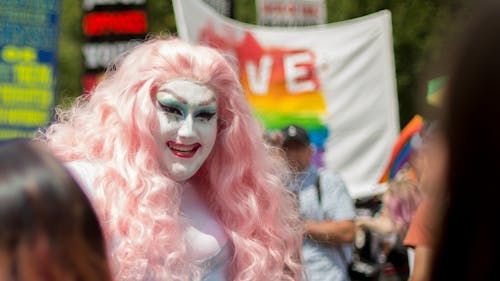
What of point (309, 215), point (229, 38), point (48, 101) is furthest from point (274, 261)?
point (229, 38)

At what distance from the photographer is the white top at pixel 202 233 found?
320 centimetres

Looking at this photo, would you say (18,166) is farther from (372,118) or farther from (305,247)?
(372,118)

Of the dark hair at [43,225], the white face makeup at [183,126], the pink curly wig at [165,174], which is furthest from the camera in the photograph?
the white face makeup at [183,126]

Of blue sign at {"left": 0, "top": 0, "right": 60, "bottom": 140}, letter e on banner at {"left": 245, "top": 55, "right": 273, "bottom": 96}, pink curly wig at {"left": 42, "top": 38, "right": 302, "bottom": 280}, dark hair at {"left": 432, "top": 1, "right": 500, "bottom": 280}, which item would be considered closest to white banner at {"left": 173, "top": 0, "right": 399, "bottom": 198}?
letter e on banner at {"left": 245, "top": 55, "right": 273, "bottom": 96}

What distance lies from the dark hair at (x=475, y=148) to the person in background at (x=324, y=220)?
3.73m

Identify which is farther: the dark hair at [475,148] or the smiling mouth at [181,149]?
the smiling mouth at [181,149]

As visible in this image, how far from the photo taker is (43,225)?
1.50 meters

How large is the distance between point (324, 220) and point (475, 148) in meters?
3.88

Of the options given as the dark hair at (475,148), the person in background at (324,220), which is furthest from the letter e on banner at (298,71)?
the dark hair at (475,148)

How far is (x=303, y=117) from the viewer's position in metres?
7.45

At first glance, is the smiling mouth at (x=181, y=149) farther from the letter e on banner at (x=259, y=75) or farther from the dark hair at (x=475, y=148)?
the letter e on banner at (x=259, y=75)

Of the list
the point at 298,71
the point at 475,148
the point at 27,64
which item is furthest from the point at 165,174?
the point at 298,71

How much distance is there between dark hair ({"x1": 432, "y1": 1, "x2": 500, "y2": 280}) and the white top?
1912 mm

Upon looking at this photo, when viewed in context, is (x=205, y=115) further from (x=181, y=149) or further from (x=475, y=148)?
(x=475, y=148)
